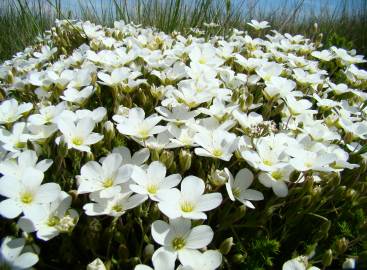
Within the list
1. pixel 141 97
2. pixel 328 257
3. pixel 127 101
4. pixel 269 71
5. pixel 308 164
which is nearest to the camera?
pixel 328 257

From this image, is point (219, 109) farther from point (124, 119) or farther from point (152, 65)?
point (152, 65)

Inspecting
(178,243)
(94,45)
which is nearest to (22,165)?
(178,243)

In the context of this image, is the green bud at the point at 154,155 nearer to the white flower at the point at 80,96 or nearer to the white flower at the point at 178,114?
the white flower at the point at 178,114

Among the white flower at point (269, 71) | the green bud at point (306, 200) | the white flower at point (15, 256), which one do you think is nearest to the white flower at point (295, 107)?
the white flower at point (269, 71)

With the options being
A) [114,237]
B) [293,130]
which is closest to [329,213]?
[293,130]

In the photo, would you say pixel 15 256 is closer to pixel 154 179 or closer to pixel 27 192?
pixel 27 192
